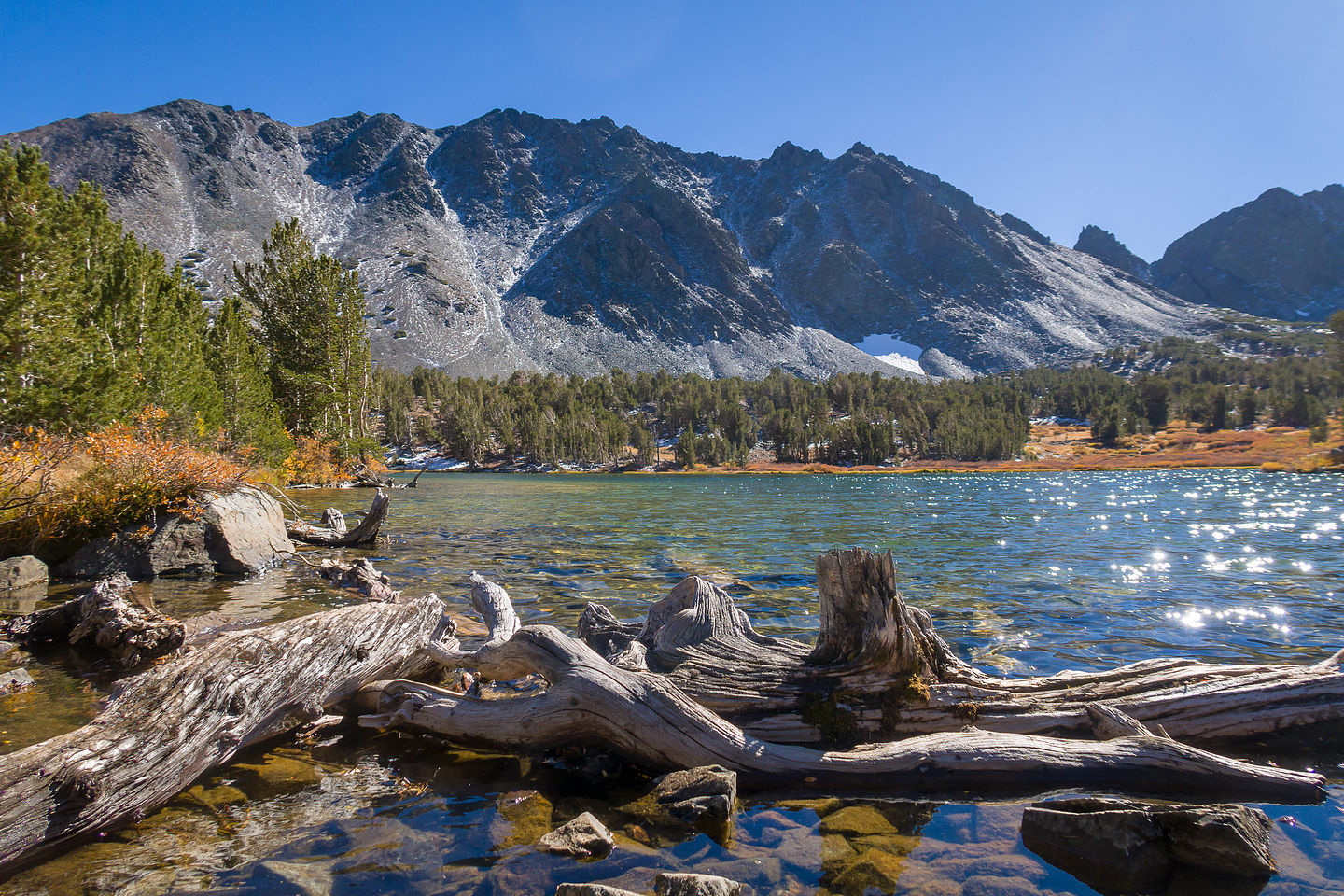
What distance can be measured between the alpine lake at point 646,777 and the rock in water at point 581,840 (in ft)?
0.32

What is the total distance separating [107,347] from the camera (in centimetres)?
2492

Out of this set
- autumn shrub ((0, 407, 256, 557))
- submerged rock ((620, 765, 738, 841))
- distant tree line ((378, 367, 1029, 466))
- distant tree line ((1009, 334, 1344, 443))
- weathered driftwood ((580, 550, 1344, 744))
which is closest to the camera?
submerged rock ((620, 765, 738, 841))

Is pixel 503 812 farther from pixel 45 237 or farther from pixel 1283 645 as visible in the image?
pixel 45 237

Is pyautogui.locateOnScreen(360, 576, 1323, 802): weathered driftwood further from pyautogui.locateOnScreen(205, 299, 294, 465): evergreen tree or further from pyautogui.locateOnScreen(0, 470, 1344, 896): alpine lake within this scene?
pyautogui.locateOnScreen(205, 299, 294, 465): evergreen tree

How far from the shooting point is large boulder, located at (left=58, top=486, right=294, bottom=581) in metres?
13.9

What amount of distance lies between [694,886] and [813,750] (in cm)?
202

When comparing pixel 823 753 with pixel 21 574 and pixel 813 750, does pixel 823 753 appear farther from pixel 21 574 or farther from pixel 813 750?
pixel 21 574

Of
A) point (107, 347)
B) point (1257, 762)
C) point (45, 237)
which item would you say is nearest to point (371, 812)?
point (1257, 762)

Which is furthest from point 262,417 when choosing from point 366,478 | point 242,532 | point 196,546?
point 196,546

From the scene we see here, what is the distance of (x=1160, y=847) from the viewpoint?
405 centimetres

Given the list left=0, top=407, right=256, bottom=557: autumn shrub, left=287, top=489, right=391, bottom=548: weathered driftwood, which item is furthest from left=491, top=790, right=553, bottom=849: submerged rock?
left=287, top=489, right=391, bottom=548: weathered driftwood

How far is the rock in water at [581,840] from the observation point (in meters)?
4.25

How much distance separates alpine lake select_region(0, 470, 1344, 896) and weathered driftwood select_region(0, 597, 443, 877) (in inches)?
9.3

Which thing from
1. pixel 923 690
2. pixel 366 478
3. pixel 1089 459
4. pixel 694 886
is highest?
pixel 923 690
